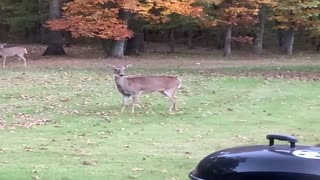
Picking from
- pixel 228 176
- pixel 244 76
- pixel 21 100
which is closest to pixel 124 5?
pixel 244 76

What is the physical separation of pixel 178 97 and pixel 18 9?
2641 cm

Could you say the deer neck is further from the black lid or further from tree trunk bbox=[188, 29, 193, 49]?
tree trunk bbox=[188, 29, 193, 49]

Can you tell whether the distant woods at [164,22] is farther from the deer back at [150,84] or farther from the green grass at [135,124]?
the deer back at [150,84]

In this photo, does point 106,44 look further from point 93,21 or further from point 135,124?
point 135,124

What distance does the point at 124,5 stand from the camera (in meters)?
29.7

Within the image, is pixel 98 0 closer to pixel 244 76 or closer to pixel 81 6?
pixel 81 6

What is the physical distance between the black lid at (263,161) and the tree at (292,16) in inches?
1228

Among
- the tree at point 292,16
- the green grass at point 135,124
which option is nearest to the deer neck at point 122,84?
the green grass at point 135,124

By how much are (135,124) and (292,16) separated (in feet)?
82.6

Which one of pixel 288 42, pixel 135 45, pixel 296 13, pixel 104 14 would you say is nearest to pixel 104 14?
pixel 104 14

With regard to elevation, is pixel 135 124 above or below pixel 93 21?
above

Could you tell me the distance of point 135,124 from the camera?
45.0 feet

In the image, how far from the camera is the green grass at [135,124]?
9.29m

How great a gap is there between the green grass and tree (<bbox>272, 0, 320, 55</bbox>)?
12.3 metres
